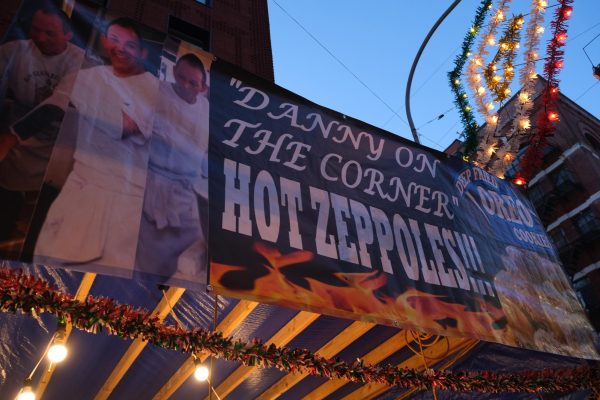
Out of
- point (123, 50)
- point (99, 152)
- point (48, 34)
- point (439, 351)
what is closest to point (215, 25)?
point (123, 50)

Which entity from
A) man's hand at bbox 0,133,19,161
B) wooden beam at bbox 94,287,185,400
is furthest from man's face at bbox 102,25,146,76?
wooden beam at bbox 94,287,185,400

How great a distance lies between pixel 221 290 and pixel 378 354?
10.1 feet

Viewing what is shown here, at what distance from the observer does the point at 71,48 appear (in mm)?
3467

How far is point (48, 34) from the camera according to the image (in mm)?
3381

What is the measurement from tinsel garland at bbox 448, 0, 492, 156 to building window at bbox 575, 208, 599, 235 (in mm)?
23861

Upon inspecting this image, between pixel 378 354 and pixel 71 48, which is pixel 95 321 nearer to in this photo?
pixel 71 48

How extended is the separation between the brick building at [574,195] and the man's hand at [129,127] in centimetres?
2640

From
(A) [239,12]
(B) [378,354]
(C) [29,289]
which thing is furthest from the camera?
(A) [239,12]

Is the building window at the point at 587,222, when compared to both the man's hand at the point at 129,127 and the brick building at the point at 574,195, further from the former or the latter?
the man's hand at the point at 129,127

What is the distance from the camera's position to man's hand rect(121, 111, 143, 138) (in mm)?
3381

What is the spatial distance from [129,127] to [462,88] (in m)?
7.43

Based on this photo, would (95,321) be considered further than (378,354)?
No

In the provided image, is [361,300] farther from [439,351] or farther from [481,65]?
[481,65]

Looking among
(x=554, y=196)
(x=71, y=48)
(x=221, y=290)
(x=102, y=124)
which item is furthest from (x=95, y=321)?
(x=554, y=196)
